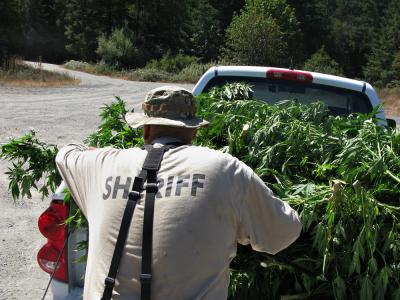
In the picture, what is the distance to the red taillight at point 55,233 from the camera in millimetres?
3086

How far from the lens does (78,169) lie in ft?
7.86

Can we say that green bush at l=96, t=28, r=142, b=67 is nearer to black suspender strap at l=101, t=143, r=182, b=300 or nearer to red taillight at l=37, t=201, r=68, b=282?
red taillight at l=37, t=201, r=68, b=282

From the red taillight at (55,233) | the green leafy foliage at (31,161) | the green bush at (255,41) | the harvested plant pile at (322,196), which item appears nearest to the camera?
the harvested plant pile at (322,196)

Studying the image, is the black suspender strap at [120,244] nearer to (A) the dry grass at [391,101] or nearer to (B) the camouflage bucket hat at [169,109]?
(B) the camouflage bucket hat at [169,109]

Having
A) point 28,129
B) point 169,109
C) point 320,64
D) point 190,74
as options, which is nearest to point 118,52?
point 190,74

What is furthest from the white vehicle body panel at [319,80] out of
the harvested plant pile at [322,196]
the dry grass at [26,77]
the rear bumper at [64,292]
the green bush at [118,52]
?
the green bush at [118,52]

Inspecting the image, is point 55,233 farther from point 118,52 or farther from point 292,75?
point 118,52

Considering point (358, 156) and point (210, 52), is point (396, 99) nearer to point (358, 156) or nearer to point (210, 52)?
point (358, 156)

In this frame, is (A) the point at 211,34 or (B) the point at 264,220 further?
(A) the point at 211,34

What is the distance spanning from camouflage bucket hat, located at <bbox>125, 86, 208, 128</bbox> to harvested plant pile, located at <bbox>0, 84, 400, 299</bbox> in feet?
2.17

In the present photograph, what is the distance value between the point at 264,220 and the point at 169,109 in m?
0.59

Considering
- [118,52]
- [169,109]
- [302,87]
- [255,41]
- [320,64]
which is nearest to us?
[169,109]

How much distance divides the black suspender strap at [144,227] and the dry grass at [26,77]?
2673 centimetres

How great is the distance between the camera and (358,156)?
2.84 m
